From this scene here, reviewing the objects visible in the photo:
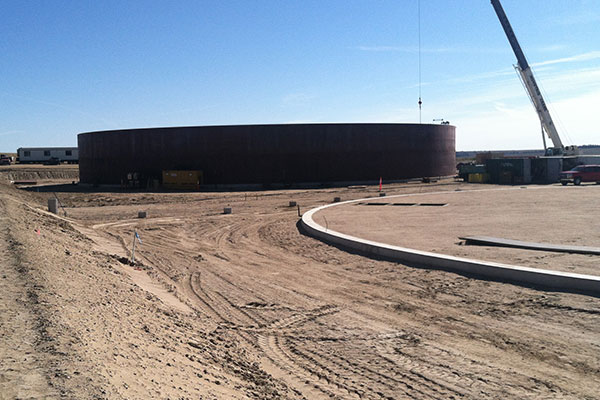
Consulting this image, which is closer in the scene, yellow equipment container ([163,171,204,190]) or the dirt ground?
the dirt ground

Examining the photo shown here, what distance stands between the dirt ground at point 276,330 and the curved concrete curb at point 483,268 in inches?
15.7

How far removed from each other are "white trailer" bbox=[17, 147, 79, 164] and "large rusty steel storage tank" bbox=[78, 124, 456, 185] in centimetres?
4642

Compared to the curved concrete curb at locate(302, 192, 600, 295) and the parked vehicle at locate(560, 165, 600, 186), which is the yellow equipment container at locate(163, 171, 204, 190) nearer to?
the parked vehicle at locate(560, 165, 600, 186)

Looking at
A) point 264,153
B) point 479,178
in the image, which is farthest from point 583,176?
point 264,153

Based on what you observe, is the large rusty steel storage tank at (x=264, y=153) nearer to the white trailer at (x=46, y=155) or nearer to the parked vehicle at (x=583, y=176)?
the parked vehicle at (x=583, y=176)

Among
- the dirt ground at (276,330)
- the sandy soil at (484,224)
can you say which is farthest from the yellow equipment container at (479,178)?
the dirt ground at (276,330)

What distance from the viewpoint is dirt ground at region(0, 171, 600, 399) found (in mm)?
5145

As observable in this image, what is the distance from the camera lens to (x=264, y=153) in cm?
4612

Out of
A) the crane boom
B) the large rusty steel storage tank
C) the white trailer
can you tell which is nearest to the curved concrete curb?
the large rusty steel storage tank

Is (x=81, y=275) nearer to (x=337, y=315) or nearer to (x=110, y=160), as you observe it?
(x=337, y=315)

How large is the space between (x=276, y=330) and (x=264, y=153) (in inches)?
1533

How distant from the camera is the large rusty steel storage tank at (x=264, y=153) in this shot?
151 ft

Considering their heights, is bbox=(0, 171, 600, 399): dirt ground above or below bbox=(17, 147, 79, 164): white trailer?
below

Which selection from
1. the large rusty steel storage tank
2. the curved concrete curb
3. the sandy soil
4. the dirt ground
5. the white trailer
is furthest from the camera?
the white trailer
